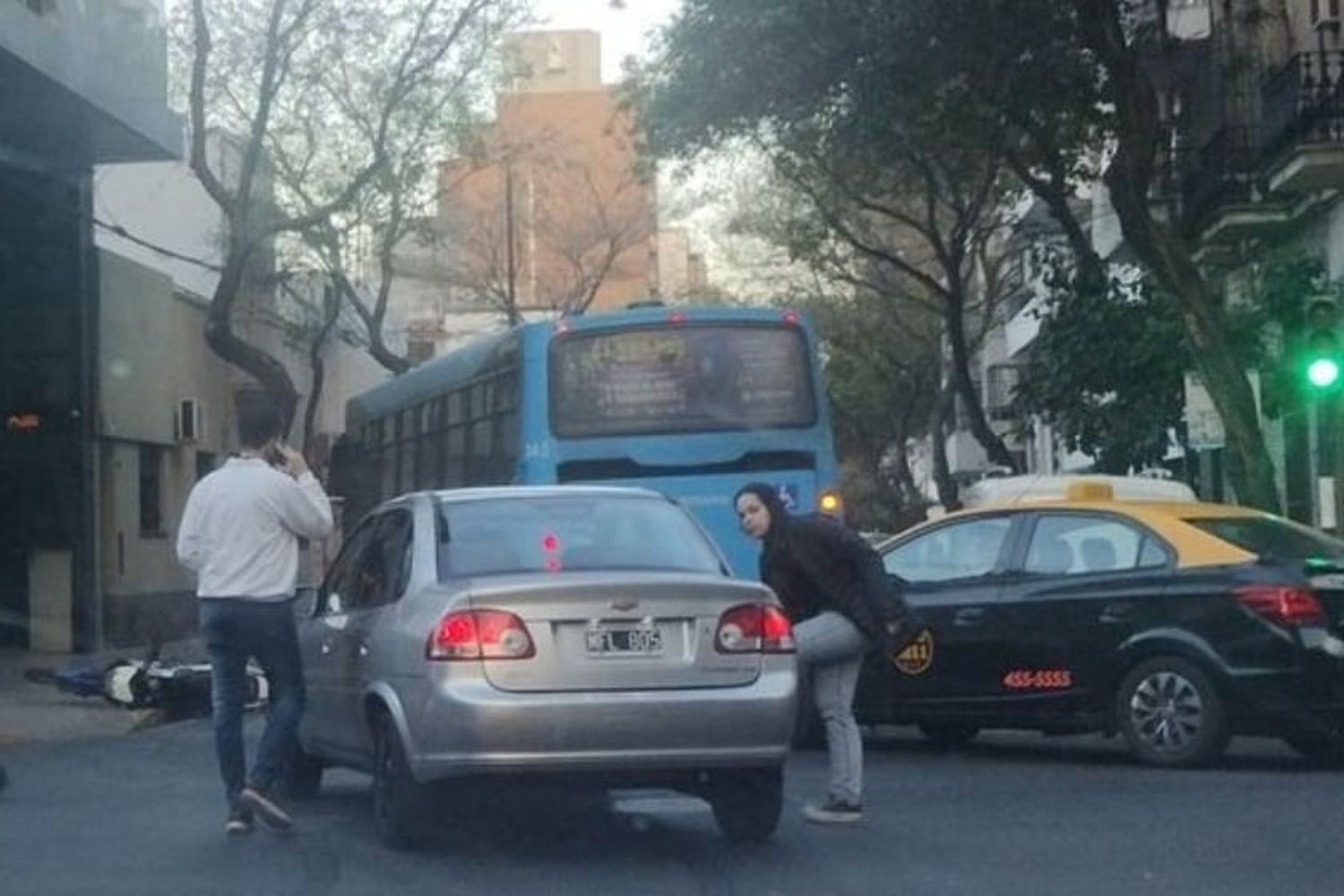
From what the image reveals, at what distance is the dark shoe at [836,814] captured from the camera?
12.3 meters

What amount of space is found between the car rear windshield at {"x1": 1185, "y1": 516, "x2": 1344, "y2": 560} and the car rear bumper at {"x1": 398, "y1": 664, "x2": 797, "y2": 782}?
16.2 feet

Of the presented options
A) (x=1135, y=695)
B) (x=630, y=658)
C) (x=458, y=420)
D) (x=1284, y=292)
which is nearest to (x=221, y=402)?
(x=458, y=420)

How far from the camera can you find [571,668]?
35.5ft

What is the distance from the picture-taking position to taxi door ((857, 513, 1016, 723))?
15.7 meters

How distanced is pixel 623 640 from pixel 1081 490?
7.61 meters

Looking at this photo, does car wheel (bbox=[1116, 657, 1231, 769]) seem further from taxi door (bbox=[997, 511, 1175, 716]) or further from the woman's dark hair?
the woman's dark hair

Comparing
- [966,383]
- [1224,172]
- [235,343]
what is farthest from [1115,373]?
[235,343]

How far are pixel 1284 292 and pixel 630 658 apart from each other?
14801mm

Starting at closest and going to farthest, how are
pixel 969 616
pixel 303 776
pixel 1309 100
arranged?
pixel 303 776 → pixel 969 616 → pixel 1309 100

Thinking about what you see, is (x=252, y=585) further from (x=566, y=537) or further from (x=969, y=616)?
(x=969, y=616)

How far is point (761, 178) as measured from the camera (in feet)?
149

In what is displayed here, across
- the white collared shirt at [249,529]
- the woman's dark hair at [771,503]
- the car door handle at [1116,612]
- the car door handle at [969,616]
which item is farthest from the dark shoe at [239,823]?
the car door handle at [1116,612]

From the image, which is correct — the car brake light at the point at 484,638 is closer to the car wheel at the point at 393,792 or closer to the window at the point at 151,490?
the car wheel at the point at 393,792

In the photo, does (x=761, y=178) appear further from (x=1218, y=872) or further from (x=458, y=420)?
(x=1218, y=872)
